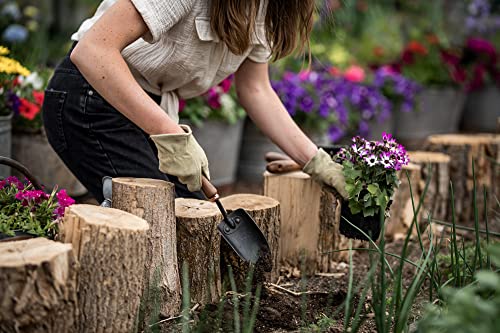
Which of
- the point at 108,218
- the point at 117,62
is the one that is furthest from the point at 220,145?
the point at 108,218

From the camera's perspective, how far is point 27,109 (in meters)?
3.18

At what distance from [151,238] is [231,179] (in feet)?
7.67

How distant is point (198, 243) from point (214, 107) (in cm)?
194

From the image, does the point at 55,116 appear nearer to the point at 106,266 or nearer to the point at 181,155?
the point at 181,155

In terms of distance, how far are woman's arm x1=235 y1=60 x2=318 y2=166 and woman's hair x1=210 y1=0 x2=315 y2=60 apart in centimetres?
12

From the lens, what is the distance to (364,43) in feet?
22.3

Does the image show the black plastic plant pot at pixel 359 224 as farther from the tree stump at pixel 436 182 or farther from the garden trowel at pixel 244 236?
the tree stump at pixel 436 182

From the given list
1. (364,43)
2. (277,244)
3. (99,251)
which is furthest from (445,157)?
(364,43)

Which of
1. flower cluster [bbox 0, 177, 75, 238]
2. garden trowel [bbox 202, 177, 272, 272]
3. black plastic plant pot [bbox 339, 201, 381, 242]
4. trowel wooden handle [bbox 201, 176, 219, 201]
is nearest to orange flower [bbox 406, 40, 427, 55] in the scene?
black plastic plant pot [bbox 339, 201, 381, 242]

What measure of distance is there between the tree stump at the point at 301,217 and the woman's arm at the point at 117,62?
2.50ft

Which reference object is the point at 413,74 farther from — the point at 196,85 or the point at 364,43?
the point at 196,85

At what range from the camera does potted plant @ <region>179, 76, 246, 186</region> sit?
3.89m

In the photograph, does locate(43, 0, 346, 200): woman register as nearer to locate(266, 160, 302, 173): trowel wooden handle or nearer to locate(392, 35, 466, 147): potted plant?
locate(266, 160, 302, 173): trowel wooden handle

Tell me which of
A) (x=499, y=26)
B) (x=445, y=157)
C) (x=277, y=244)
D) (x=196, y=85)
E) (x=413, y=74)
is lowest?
(x=277, y=244)
